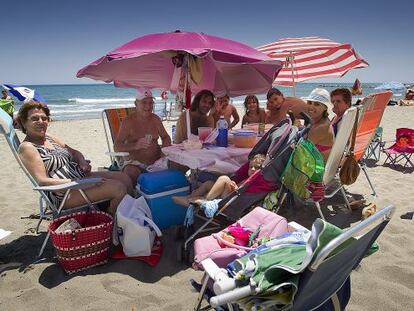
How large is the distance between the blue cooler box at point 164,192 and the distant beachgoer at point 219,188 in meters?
0.26

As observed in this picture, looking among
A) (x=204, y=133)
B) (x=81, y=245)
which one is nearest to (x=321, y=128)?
(x=204, y=133)

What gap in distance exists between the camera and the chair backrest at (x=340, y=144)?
321cm

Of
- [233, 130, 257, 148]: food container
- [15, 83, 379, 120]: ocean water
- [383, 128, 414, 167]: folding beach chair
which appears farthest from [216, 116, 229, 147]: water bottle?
[383, 128, 414, 167]: folding beach chair

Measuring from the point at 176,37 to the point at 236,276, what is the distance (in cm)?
264

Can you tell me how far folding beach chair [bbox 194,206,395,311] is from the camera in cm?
124

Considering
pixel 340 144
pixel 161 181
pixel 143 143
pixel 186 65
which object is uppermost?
pixel 186 65

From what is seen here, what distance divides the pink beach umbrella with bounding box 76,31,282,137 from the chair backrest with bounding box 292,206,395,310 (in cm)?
214

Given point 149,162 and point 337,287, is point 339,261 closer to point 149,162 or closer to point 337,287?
point 337,287

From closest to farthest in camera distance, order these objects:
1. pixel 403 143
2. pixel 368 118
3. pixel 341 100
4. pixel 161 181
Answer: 1. pixel 161 181
2. pixel 368 118
3. pixel 341 100
4. pixel 403 143

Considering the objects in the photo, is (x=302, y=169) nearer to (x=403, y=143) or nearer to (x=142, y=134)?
(x=142, y=134)

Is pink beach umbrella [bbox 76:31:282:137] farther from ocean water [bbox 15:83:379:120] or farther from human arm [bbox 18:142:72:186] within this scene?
human arm [bbox 18:142:72:186]

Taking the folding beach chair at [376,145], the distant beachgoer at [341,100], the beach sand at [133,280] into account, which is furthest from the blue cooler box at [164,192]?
the folding beach chair at [376,145]

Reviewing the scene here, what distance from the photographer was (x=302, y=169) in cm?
284

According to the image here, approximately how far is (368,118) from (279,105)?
1.55m
